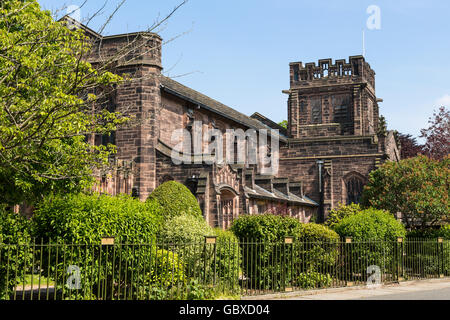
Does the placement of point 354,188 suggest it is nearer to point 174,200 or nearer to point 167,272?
point 174,200

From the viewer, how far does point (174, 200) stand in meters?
20.0

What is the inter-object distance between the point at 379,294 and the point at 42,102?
10.6 m

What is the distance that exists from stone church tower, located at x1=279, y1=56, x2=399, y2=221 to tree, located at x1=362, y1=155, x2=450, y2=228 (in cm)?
1499

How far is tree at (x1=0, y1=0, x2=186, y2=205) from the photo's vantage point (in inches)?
399

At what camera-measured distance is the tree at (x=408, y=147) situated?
53312 mm

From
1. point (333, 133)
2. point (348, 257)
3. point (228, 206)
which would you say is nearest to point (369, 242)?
point (348, 257)

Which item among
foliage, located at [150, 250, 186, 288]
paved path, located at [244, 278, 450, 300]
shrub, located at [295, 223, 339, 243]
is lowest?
paved path, located at [244, 278, 450, 300]

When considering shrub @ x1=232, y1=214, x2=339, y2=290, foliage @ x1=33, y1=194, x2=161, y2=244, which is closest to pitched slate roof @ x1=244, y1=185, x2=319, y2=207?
shrub @ x1=232, y1=214, x2=339, y2=290

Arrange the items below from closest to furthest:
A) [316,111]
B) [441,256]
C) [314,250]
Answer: [314,250], [441,256], [316,111]

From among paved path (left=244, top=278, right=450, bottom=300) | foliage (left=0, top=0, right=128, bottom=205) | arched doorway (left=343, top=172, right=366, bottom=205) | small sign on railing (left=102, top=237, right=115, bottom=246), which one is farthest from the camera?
arched doorway (left=343, top=172, right=366, bottom=205)

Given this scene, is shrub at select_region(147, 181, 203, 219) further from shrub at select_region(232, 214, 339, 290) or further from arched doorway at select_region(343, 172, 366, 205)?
arched doorway at select_region(343, 172, 366, 205)

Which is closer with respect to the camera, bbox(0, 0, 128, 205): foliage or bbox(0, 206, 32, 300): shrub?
bbox(0, 0, 128, 205): foliage

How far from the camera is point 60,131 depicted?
11680 mm
